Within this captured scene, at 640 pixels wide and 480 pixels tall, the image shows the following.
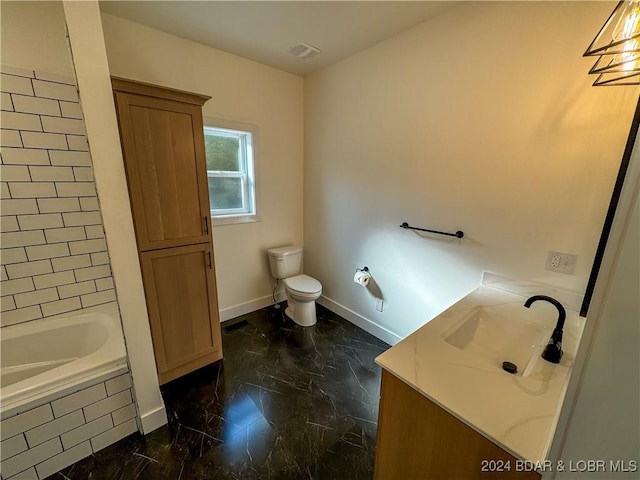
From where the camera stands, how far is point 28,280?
1.68 metres

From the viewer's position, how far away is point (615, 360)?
1.31 ft

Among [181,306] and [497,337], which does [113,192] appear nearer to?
[181,306]

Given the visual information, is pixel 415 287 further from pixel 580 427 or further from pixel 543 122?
pixel 580 427

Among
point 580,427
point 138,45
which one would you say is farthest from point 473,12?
point 138,45

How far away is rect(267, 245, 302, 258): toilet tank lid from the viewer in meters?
2.73

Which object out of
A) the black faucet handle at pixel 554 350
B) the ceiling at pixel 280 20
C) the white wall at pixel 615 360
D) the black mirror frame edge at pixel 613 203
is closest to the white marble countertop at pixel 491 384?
the black faucet handle at pixel 554 350

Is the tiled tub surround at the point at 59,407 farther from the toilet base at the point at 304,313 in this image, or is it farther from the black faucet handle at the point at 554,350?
the black faucet handle at the point at 554,350

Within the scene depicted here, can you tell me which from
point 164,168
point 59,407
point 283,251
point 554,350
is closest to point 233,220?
point 283,251

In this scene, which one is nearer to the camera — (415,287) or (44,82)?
(44,82)

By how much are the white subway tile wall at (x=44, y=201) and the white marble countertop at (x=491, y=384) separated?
6.95 ft

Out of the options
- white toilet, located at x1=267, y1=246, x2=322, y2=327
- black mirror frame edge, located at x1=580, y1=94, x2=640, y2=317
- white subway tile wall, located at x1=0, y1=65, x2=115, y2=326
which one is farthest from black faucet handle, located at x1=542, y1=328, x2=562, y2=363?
white subway tile wall, located at x1=0, y1=65, x2=115, y2=326

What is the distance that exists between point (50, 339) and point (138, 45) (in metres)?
2.12

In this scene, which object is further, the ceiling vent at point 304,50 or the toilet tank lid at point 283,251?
the toilet tank lid at point 283,251

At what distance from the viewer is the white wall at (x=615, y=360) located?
0.38m
